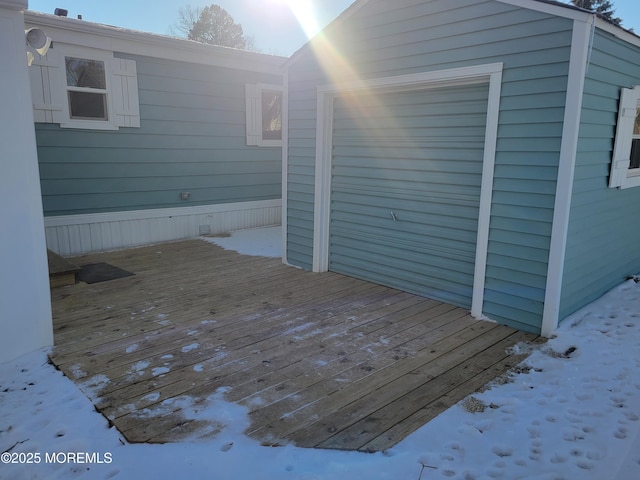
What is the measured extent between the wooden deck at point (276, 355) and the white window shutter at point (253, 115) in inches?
139

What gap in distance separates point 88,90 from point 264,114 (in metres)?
3.09

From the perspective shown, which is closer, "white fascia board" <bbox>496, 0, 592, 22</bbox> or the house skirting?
"white fascia board" <bbox>496, 0, 592, 22</bbox>

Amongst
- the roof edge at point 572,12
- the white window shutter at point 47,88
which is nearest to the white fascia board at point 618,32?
the roof edge at point 572,12

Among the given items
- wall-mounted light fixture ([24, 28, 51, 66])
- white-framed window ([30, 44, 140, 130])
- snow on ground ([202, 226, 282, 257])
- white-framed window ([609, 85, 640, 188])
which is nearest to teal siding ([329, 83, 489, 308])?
white-framed window ([609, 85, 640, 188])

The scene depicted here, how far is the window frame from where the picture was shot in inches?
227

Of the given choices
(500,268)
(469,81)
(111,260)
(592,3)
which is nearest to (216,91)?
(111,260)

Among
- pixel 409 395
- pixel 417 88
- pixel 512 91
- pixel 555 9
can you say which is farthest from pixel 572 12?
pixel 409 395

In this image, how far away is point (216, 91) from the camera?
738 centimetres

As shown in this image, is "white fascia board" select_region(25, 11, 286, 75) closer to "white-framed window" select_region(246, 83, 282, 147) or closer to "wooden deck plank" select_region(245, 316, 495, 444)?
"white-framed window" select_region(246, 83, 282, 147)

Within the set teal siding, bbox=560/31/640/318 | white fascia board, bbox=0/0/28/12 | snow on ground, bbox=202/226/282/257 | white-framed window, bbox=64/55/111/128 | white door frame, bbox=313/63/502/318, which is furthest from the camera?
snow on ground, bbox=202/226/282/257

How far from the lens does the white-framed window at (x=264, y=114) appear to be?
7879 mm

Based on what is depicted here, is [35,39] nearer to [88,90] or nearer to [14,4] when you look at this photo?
[14,4]

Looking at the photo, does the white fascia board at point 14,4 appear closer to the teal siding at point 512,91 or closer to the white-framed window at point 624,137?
the teal siding at point 512,91

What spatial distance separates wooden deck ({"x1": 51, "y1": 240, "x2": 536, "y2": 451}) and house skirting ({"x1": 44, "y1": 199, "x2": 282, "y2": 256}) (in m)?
1.52
